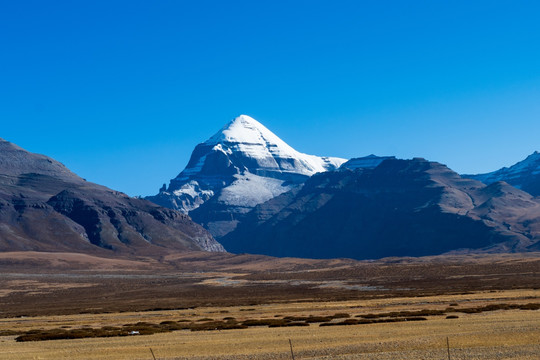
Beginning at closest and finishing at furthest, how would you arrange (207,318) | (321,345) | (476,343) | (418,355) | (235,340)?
1. (418,355)
2. (476,343)
3. (321,345)
4. (235,340)
5. (207,318)

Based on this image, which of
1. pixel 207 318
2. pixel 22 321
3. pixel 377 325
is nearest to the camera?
pixel 377 325

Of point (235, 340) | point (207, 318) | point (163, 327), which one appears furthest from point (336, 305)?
point (235, 340)

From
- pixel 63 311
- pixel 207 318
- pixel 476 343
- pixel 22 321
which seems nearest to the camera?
pixel 476 343

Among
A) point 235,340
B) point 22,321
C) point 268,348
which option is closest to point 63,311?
point 22,321

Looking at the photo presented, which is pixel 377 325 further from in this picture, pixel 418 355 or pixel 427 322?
pixel 418 355

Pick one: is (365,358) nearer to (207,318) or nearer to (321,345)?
(321,345)

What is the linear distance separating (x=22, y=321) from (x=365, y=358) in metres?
57.2

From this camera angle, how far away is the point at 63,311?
102 metres

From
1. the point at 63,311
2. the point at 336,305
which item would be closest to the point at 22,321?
the point at 63,311

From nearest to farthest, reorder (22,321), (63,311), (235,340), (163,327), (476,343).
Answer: (476,343)
(235,340)
(163,327)
(22,321)
(63,311)

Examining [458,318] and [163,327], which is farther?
[163,327]

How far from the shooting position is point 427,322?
6053 centimetres

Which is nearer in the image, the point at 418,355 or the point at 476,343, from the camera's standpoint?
the point at 418,355

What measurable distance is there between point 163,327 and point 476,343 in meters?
33.0
